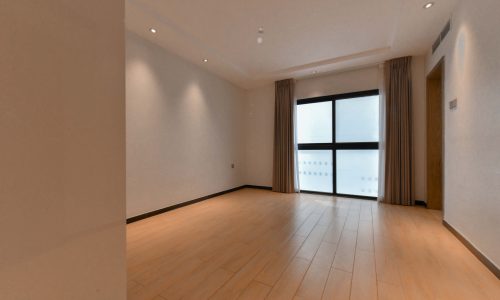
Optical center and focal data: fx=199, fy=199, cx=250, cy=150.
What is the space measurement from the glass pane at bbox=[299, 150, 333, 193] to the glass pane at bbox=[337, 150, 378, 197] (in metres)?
0.22

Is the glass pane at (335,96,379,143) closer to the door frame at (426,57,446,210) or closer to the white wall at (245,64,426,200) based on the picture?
the white wall at (245,64,426,200)

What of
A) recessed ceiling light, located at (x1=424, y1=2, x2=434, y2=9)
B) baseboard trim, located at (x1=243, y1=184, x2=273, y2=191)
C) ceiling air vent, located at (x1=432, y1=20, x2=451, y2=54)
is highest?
recessed ceiling light, located at (x1=424, y1=2, x2=434, y2=9)

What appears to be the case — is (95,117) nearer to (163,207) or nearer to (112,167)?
(112,167)

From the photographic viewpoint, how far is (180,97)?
3803 millimetres

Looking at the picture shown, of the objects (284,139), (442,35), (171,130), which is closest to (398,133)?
(442,35)

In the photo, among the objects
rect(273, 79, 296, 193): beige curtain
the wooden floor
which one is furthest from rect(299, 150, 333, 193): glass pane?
the wooden floor

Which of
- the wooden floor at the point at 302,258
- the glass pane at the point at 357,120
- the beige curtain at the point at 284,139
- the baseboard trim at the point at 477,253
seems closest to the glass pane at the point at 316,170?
the beige curtain at the point at 284,139

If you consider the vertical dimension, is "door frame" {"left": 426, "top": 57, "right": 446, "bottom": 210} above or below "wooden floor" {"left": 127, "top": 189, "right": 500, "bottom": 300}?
above

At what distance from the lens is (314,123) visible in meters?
4.99

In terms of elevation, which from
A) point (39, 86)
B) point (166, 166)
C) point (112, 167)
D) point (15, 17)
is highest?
point (15, 17)

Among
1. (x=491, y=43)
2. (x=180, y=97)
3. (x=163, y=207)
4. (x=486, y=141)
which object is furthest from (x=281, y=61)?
(x=163, y=207)

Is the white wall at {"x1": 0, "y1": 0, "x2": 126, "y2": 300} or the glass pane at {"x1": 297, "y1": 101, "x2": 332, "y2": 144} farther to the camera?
the glass pane at {"x1": 297, "y1": 101, "x2": 332, "y2": 144}

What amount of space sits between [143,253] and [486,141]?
3.55 meters

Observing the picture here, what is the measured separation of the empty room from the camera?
0.69m
